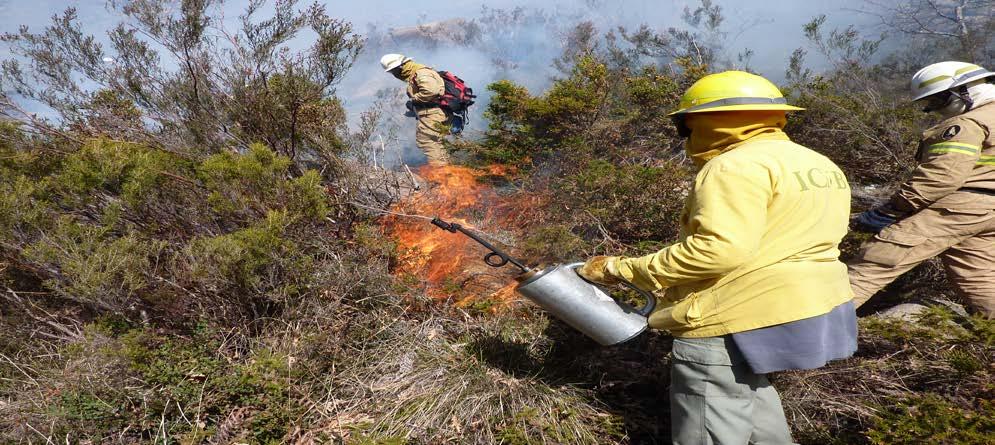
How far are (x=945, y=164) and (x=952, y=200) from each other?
0.76ft

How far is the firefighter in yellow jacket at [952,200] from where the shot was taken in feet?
9.47

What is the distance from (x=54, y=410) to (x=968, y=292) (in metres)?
4.84

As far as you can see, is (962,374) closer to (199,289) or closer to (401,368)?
(401,368)

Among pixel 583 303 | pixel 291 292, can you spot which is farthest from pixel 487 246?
pixel 291 292

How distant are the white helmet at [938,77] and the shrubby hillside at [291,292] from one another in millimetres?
1160

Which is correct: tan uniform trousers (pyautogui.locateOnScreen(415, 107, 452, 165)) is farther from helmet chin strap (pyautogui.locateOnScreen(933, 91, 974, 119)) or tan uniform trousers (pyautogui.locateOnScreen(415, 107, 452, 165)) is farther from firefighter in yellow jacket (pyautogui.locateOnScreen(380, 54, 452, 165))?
helmet chin strap (pyautogui.locateOnScreen(933, 91, 974, 119))

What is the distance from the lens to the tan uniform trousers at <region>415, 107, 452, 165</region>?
7.19 metres

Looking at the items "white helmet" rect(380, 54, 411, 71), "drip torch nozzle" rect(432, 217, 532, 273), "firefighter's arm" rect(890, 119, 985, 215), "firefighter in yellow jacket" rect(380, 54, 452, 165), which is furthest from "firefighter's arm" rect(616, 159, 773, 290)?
"white helmet" rect(380, 54, 411, 71)

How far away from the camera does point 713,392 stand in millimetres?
2006

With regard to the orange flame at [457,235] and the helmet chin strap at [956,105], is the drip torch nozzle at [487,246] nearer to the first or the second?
the orange flame at [457,235]

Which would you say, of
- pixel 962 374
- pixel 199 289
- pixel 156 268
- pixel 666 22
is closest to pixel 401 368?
pixel 199 289

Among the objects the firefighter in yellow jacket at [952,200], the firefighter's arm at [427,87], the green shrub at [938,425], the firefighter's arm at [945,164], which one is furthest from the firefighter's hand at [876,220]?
the firefighter's arm at [427,87]

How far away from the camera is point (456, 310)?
3.68m

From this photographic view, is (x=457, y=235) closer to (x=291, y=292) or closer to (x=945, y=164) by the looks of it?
(x=291, y=292)
